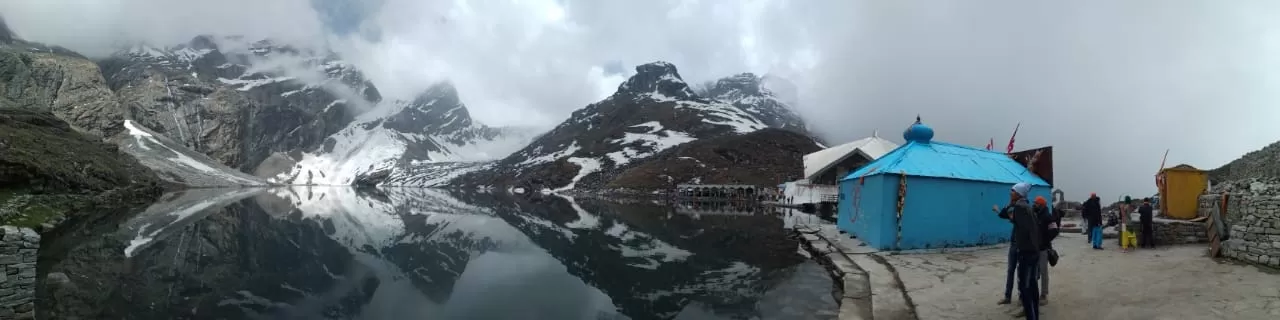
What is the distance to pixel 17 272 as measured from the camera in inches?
370

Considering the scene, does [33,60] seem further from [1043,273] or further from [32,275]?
[1043,273]

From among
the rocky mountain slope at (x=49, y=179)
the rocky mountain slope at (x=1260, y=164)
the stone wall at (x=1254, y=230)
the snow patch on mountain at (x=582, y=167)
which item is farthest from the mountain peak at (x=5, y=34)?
the rocky mountain slope at (x=1260, y=164)

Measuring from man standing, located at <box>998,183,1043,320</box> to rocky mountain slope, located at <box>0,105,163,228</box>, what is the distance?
3455 cm

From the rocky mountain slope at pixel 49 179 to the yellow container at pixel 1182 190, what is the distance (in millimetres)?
43616

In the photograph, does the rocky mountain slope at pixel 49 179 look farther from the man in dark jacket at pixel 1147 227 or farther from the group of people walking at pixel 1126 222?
the man in dark jacket at pixel 1147 227

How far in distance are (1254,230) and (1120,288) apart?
12.0ft

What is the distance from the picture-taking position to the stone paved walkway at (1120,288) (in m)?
8.14

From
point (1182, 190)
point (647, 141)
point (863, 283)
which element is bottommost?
point (863, 283)

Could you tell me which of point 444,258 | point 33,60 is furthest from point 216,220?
point 33,60

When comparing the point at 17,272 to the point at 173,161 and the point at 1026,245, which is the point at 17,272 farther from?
the point at 173,161

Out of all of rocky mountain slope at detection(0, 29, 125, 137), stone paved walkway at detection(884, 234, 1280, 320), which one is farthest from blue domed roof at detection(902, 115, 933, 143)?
rocky mountain slope at detection(0, 29, 125, 137)

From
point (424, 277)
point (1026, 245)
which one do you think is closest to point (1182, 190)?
point (1026, 245)

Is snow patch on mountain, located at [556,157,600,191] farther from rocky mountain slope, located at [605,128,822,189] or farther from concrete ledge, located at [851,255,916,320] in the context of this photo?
concrete ledge, located at [851,255,916,320]

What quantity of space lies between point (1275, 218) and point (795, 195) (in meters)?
50.6
